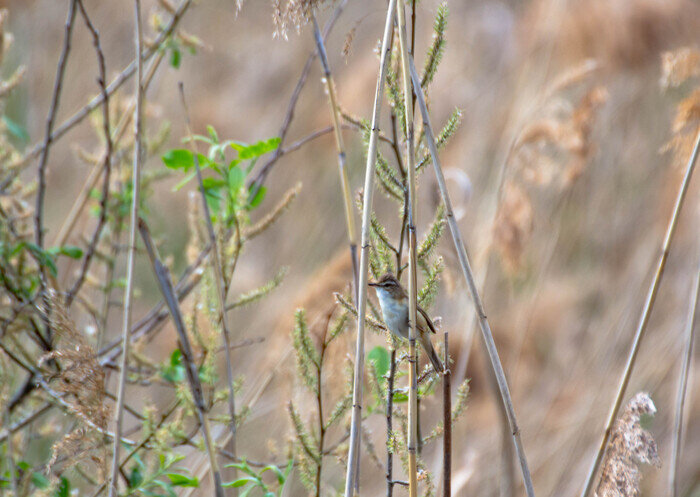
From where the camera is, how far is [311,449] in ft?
4.37

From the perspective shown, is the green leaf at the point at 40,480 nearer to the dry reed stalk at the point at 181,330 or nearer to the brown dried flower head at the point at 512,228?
the dry reed stalk at the point at 181,330

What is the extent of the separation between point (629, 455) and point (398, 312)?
0.52 m

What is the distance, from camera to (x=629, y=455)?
1309 millimetres

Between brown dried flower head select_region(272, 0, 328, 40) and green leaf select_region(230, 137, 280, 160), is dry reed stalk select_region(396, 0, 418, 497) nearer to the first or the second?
brown dried flower head select_region(272, 0, 328, 40)

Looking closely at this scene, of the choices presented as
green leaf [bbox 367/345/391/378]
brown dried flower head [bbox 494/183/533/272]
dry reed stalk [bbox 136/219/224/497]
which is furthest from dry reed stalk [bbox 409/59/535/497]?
brown dried flower head [bbox 494/183/533/272]

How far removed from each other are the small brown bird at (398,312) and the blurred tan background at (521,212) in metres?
0.31

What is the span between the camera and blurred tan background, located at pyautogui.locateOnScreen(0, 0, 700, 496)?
8.54 ft

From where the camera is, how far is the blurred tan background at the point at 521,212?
2602 mm

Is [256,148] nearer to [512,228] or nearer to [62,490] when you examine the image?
[62,490]

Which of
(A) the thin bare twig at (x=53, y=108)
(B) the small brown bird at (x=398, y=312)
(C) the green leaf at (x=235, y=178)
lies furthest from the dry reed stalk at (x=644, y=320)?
(A) the thin bare twig at (x=53, y=108)

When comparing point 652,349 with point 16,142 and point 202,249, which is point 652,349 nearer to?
point 202,249

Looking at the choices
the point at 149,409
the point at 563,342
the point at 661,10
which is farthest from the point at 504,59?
the point at 149,409

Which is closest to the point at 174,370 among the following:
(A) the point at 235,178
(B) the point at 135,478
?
(B) the point at 135,478

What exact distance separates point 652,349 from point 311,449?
6.12ft
